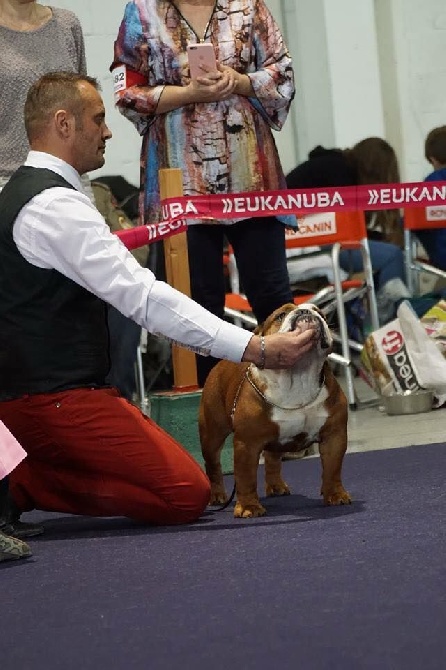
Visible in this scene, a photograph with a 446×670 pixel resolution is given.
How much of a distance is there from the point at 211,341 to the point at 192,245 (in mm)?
1054

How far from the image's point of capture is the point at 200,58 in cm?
→ 409

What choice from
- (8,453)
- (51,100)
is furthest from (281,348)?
(51,100)

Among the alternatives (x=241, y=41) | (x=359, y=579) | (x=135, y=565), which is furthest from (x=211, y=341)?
(x=241, y=41)

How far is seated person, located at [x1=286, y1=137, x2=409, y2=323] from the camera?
7.35 m

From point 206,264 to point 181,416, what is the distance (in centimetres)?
56

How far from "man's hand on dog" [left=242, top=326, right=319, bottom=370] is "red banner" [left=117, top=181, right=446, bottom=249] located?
1.00 meters

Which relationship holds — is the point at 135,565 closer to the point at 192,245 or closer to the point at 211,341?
the point at 211,341

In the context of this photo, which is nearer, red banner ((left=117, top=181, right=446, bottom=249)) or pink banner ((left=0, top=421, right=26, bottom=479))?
pink banner ((left=0, top=421, right=26, bottom=479))

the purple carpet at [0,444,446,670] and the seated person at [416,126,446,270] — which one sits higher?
the seated person at [416,126,446,270]

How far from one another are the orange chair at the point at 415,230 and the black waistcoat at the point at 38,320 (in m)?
3.82

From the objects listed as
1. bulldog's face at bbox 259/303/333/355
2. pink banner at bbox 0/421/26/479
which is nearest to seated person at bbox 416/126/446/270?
bulldog's face at bbox 259/303/333/355

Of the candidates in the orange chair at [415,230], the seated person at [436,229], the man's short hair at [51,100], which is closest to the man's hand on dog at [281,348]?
the man's short hair at [51,100]

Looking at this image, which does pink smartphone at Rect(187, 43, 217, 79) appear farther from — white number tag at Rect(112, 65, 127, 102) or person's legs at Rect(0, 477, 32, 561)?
person's legs at Rect(0, 477, 32, 561)

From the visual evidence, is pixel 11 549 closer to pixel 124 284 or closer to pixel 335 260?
pixel 124 284
